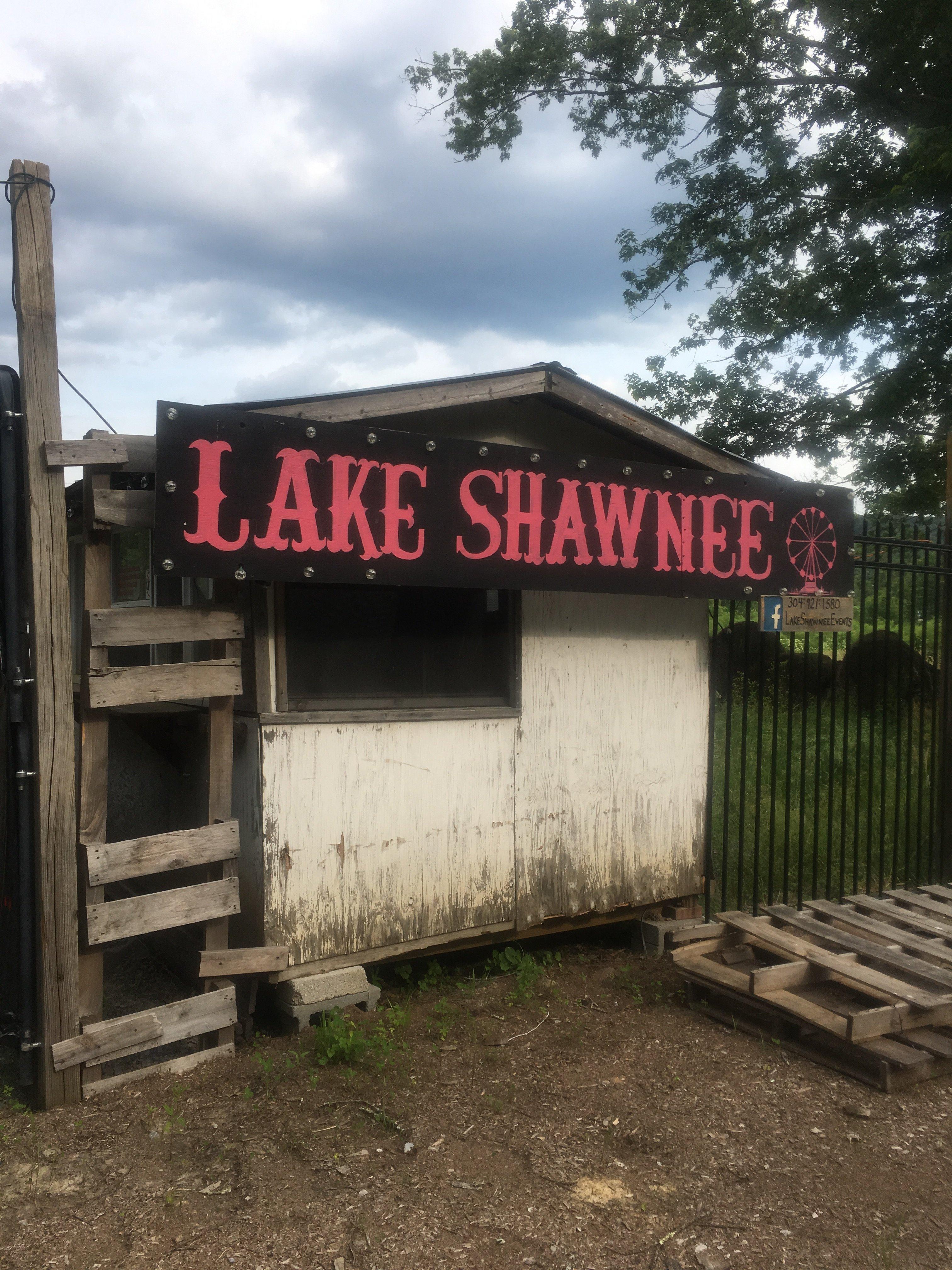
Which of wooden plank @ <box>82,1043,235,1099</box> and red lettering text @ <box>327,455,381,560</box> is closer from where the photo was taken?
wooden plank @ <box>82,1043,235,1099</box>

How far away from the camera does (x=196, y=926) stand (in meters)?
5.27

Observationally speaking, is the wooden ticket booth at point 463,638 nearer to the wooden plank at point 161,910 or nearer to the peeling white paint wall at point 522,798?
the peeling white paint wall at point 522,798

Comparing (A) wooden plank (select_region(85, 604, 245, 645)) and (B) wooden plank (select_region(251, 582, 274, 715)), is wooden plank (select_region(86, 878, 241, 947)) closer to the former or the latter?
(B) wooden plank (select_region(251, 582, 274, 715))

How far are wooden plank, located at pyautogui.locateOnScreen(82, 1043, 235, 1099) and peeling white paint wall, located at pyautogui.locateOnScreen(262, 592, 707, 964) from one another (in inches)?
21.5

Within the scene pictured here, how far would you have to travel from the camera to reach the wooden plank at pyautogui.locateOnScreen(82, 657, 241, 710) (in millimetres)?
4082

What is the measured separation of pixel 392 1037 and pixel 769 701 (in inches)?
371

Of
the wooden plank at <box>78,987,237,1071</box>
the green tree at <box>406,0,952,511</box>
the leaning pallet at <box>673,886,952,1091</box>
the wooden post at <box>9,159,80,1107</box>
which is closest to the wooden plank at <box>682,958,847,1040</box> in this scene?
the leaning pallet at <box>673,886,952,1091</box>

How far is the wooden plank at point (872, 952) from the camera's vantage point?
4.65 metres

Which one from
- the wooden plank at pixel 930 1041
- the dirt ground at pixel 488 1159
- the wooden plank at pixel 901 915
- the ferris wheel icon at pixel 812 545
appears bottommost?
the dirt ground at pixel 488 1159

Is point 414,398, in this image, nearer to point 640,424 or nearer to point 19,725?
point 640,424

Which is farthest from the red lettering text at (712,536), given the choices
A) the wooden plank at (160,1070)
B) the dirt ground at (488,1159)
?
the wooden plank at (160,1070)

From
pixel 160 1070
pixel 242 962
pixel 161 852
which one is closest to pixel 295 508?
pixel 161 852

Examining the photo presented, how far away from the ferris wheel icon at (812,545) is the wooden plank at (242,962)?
12.9 ft

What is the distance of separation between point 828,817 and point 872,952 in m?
1.63
